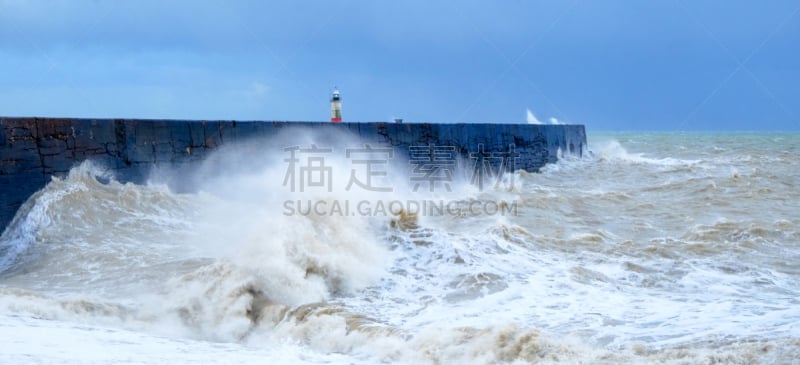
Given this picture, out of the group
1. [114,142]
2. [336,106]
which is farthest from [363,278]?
[336,106]

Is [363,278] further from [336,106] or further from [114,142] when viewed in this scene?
[336,106]

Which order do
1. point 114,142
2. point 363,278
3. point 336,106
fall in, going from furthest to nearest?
point 336,106, point 114,142, point 363,278

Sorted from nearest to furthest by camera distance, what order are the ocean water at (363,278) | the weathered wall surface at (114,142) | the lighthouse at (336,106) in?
the ocean water at (363,278)
the weathered wall surface at (114,142)
the lighthouse at (336,106)

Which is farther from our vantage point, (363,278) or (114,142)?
(114,142)

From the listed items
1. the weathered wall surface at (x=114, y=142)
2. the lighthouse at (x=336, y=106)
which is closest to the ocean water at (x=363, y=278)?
the weathered wall surface at (x=114, y=142)

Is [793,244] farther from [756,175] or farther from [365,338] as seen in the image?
[756,175]

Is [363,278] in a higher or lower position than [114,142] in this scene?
lower

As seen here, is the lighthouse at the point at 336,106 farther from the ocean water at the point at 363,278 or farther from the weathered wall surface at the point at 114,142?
the ocean water at the point at 363,278

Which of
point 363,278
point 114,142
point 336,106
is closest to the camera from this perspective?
point 363,278

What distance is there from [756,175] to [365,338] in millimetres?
13151

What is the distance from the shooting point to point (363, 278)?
580 centimetres

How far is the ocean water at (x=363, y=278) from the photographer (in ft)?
13.1

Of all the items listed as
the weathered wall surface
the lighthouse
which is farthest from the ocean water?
the lighthouse

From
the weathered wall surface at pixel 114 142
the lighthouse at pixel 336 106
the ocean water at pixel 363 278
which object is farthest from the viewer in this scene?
the lighthouse at pixel 336 106
